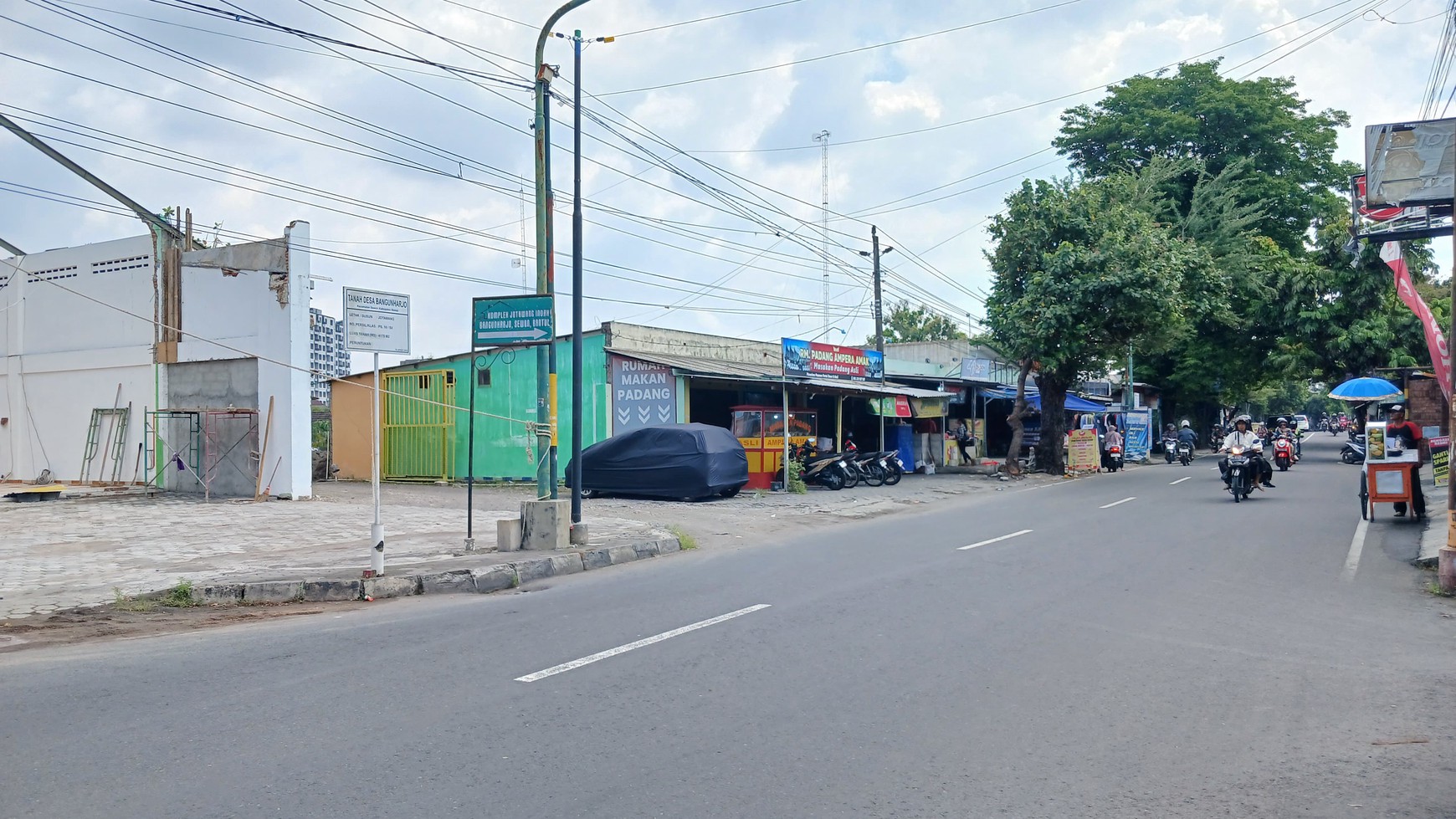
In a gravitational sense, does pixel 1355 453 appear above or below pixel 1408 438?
below

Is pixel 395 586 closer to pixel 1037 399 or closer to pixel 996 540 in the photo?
pixel 996 540

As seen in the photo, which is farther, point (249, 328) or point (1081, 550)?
point (249, 328)

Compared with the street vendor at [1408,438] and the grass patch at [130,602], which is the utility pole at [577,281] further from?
the street vendor at [1408,438]

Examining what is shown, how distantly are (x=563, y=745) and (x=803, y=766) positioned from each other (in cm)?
121

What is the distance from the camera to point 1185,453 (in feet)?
118

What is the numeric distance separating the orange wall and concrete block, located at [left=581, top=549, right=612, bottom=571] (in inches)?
739

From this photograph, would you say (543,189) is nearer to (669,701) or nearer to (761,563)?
(761,563)

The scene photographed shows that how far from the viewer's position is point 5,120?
16.0m

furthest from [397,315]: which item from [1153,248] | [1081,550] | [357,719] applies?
[1153,248]

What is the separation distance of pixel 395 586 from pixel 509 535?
102 inches

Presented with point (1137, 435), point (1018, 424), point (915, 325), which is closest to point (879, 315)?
point (1018, 424)

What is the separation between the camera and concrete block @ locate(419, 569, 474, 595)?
10259mm

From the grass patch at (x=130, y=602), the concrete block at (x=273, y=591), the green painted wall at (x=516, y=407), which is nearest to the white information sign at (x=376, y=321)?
the concrete block at (x=273, y=591)

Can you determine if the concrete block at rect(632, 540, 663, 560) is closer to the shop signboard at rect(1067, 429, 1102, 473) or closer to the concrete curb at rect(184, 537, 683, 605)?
the concrete curb at rect(184, 537, 683, 605)
